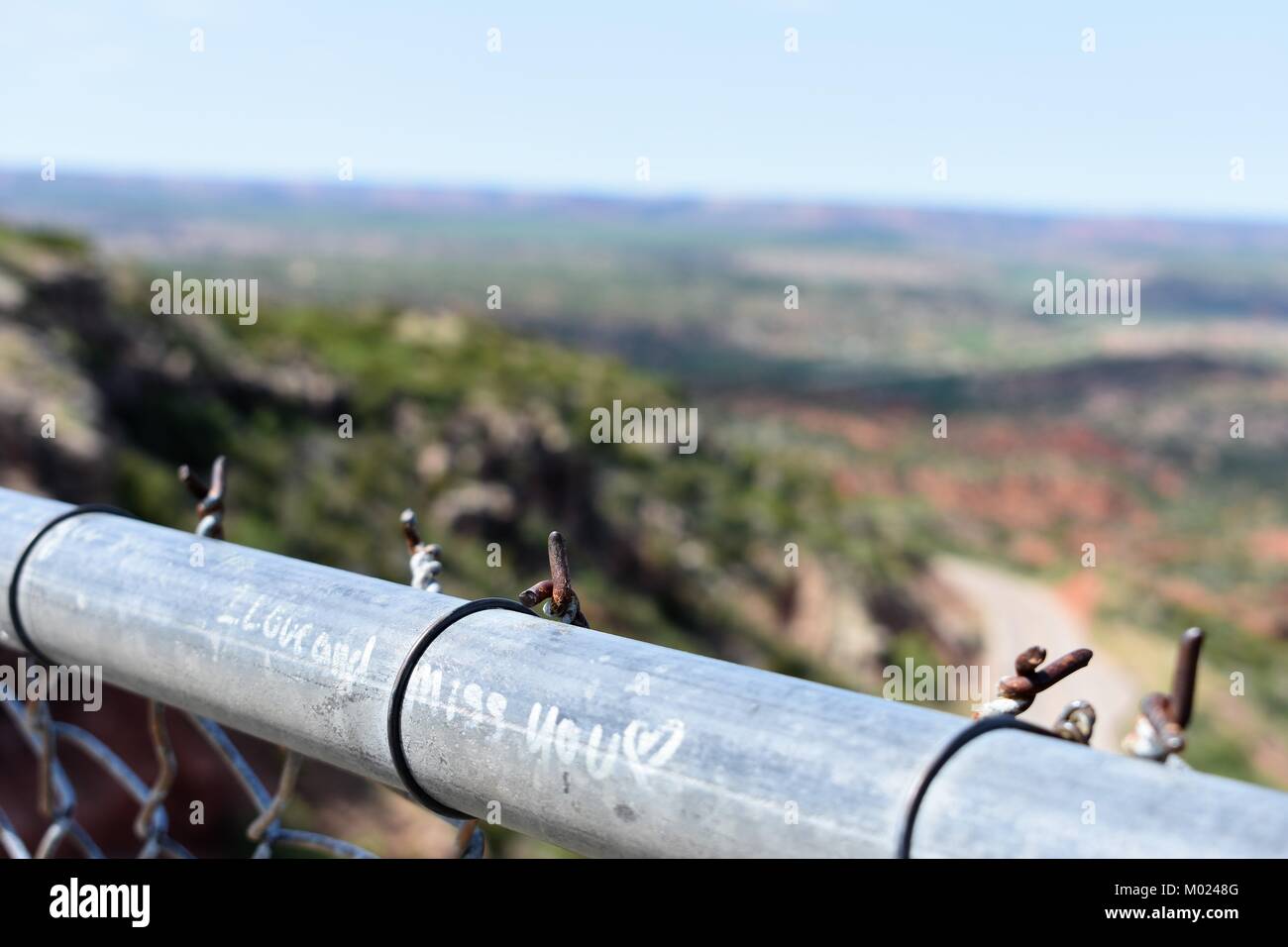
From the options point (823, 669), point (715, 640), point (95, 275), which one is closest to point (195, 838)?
point (95, 275)

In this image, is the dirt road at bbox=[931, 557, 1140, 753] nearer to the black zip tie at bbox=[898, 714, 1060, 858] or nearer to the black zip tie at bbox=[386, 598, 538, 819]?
the black zip tie at bbox=[386, 598, 538, 819]

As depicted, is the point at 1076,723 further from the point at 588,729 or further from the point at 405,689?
the point at 405,689

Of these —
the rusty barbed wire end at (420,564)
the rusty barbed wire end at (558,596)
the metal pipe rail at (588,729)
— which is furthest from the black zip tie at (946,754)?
the rusty barbed wire end at (420,564)

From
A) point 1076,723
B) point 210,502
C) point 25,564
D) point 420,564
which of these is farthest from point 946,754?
point 25,564

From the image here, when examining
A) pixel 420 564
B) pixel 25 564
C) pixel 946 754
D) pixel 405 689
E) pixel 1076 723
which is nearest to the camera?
pixel 946 754

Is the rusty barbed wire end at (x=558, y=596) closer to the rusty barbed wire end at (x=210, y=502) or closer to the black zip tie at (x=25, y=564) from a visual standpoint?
the rusty barbed wire end at (x=210, y=502)

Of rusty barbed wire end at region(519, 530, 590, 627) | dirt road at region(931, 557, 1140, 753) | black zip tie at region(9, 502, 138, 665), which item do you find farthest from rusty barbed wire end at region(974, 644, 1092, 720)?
dirt road at region(931, 557, 1140, 753)
